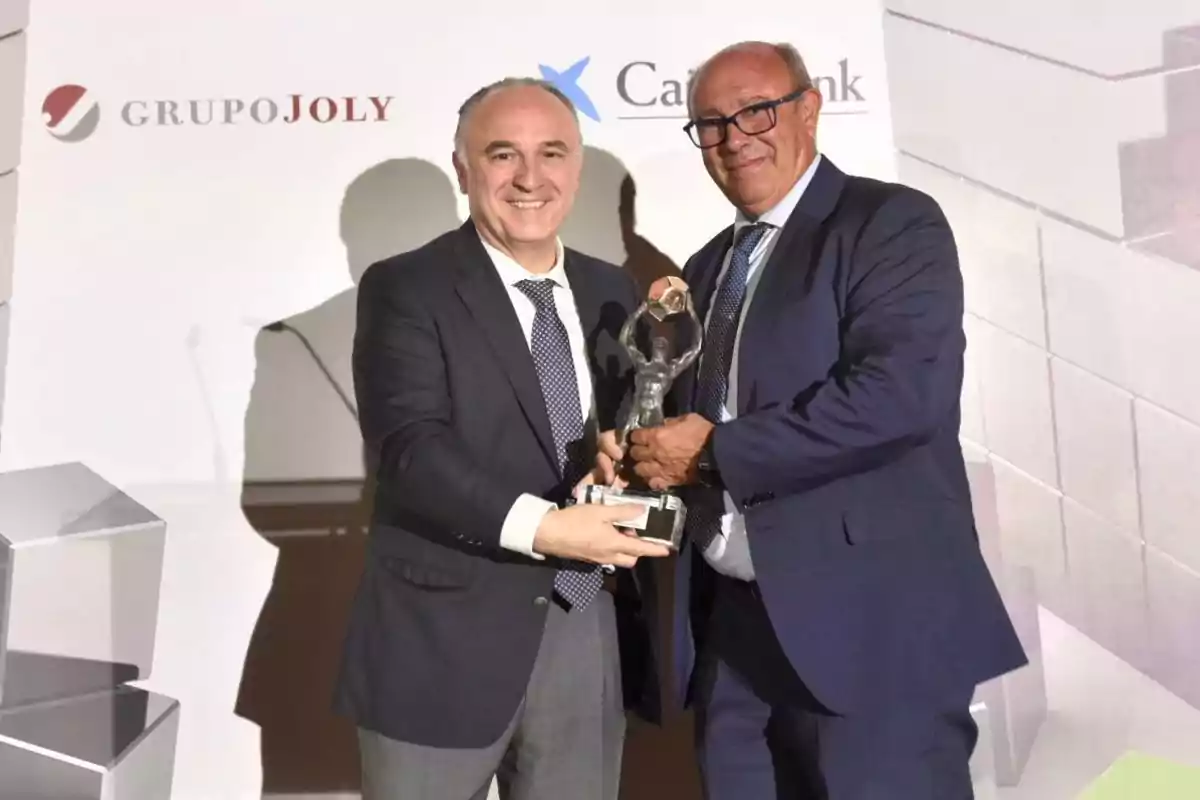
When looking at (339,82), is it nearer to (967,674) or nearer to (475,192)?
(475,192)

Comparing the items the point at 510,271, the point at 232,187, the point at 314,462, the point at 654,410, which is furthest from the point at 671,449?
the point at 232,187

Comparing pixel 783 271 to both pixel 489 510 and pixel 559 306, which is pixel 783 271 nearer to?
pixel 559 306

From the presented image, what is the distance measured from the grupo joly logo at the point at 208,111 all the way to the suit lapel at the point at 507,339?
68 cm

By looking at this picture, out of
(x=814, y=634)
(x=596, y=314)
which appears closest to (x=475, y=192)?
(x=596, y=314)

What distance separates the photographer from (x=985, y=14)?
2.04 m

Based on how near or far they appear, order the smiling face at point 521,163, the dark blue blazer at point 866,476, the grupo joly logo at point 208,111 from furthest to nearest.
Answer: the grupo joly logo at point 208,111 → the smiling face at point 521,163 → the dark blue blazer at point 866,476

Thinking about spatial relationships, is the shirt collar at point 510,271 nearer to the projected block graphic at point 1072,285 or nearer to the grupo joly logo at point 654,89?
the grupo joly logo at point 654,89

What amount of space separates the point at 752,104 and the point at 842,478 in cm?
56

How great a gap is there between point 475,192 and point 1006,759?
1482 mm

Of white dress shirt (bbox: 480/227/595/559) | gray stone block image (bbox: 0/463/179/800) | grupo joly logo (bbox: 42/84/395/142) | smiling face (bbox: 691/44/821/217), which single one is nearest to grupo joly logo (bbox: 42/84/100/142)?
grupo joly logo (bbox: 42/84/395/142)

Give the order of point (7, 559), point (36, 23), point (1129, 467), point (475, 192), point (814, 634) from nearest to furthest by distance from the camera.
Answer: point (814, 634), point (475, 192), point (7, 559), point (1129, 467), point (36, 23)

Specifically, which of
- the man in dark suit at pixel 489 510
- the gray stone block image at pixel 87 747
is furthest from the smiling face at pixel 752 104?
the gray stone block image at pixel 87 747

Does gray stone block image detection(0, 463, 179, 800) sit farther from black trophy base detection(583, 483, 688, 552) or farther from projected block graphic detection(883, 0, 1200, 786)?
projected block graphic detection(883, 0, 1200, 786)

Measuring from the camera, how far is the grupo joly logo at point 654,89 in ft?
6.93
